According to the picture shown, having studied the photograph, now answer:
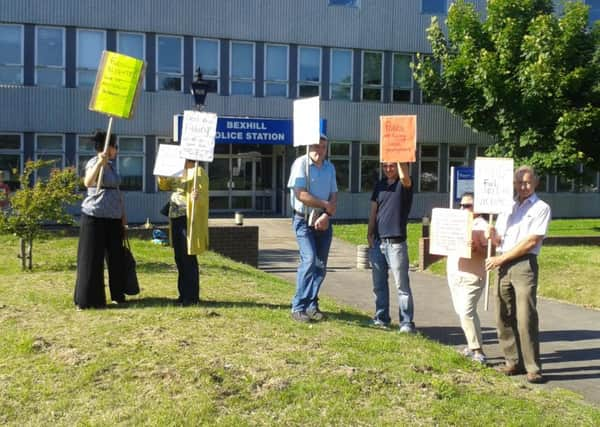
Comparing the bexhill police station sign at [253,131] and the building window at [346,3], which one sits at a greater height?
the building window at [346,3]

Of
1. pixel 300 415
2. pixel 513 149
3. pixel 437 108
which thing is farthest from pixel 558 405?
pixel 437 108

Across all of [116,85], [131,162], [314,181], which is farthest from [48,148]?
[314,181]

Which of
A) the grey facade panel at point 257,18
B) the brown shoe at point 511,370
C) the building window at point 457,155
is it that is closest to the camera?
the brown shoe at point 511,370

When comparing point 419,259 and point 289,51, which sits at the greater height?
point 289,51

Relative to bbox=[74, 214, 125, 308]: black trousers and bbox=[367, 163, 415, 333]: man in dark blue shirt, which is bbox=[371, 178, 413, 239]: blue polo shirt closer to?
bbox=[367, 163, 415, 333]: man in dark blue shirt

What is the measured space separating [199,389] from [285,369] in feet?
2.36

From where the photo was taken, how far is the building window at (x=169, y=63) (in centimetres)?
2667

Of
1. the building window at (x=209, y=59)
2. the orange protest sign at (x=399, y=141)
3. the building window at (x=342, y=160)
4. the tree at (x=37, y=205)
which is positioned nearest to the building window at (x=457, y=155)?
the building window at (x=342, y=160)

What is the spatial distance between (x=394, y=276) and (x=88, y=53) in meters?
20.8

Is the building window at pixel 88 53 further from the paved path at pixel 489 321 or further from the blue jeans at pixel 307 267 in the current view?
the blue jeans at pixel 307 267

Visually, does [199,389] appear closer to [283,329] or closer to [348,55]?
[283,329]

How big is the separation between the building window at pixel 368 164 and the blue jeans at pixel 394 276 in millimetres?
21807

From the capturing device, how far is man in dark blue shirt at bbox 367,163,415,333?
7.64 metres

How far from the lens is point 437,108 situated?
100ft
